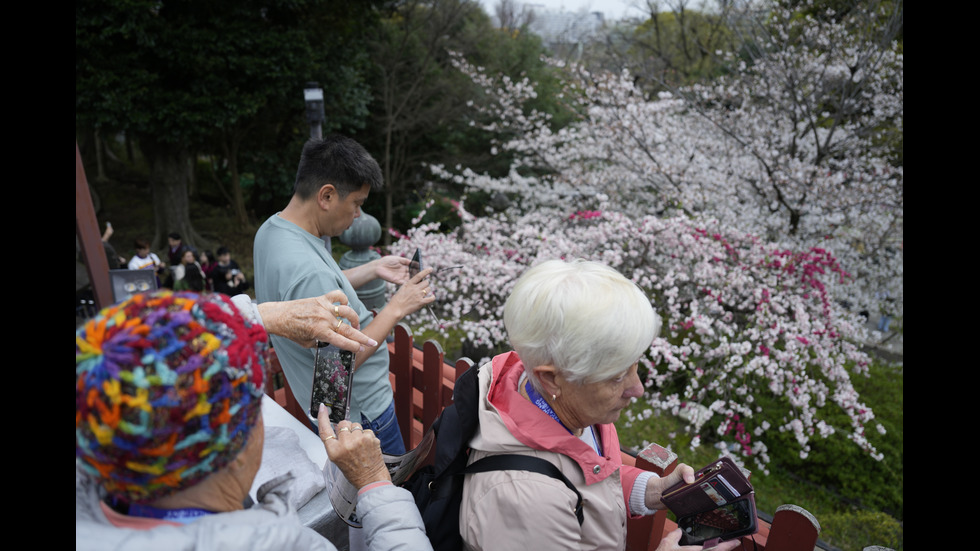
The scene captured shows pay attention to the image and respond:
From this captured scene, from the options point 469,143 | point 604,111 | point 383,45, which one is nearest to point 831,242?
point 604,111

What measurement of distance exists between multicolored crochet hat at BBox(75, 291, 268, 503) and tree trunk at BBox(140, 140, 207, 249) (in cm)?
1252

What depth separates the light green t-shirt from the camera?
1861 mm

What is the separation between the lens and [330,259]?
2102 millimetres

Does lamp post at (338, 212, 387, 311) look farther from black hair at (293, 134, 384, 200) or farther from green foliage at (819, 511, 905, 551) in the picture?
green foliage at (819, 511, 905, 551)

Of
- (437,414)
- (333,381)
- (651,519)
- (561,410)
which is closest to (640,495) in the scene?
(651,519)

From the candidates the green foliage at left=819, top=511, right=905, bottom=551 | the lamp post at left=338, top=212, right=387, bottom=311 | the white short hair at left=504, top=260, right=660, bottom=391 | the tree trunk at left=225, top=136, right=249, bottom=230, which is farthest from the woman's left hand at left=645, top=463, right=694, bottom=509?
the tree trunk at left=225, top=136, right=249, bottom=230

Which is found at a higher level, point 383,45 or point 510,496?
point 383,45

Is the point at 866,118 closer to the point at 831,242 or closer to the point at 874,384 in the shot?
the point at 831,242

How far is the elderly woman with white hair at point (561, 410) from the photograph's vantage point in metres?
1.18

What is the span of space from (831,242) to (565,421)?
6.87m

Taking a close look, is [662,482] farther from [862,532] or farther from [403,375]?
[862,532]

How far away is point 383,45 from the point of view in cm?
1305

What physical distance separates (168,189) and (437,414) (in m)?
11.7
